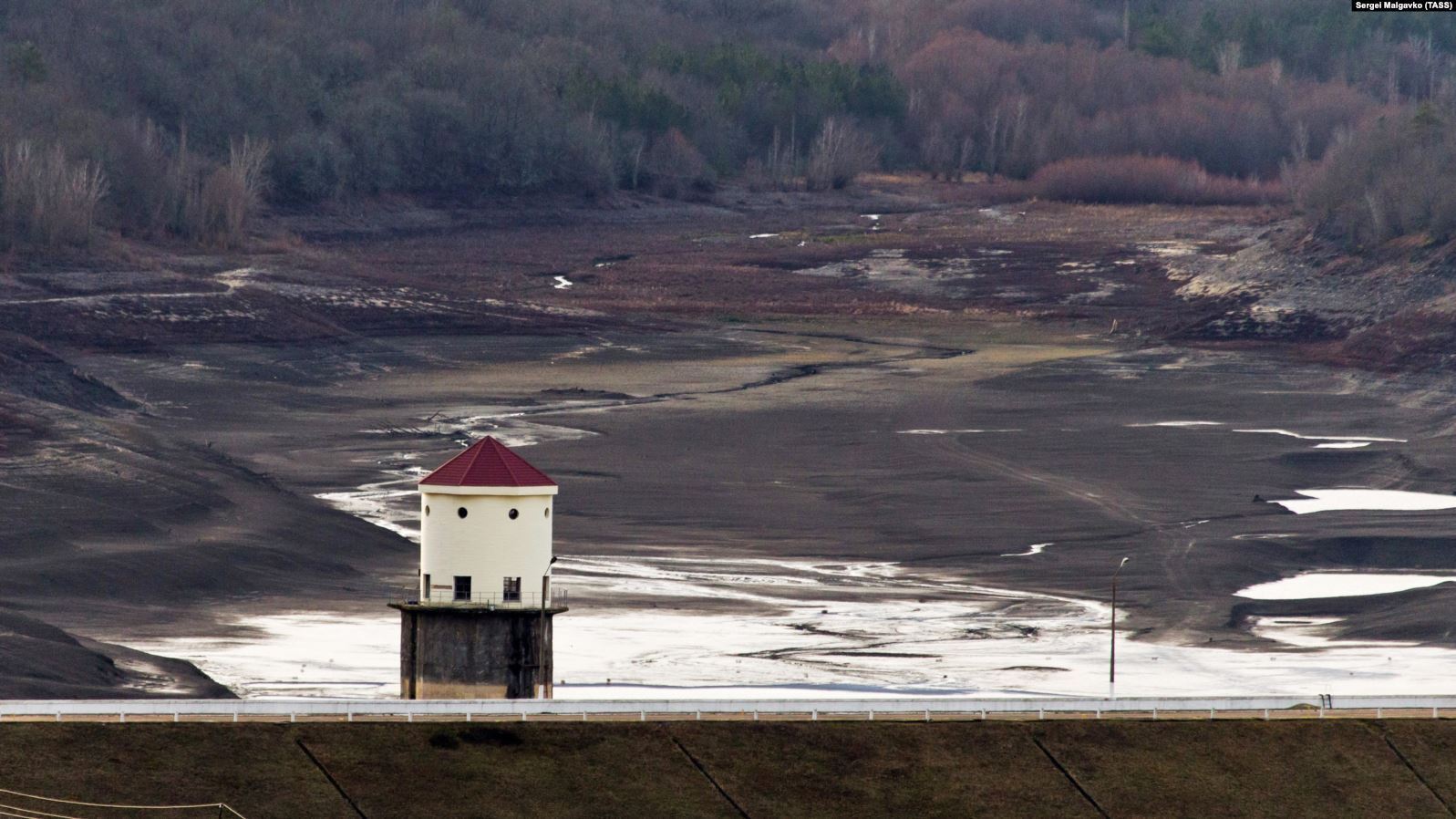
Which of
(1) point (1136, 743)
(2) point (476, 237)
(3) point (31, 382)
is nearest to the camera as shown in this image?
(1) point (1136, 743)

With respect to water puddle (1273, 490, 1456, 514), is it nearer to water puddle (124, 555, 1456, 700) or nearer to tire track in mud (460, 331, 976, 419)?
water puddle (124, 555, 1456, 700)

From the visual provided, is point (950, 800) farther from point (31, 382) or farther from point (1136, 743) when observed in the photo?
point (31, 382)

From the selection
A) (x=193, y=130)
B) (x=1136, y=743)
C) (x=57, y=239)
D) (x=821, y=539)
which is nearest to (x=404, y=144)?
(x=193, y=130)

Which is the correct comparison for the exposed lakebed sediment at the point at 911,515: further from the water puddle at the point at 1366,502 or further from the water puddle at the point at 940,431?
the water puddle at the point at 1366,502

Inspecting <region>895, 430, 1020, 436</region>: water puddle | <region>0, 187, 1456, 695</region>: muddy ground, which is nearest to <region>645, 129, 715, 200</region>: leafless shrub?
<region>0, 187, 1456, 695</region>: muddy ground

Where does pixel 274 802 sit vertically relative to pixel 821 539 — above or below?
above

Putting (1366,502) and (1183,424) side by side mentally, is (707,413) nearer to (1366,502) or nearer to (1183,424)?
(1183,424)
